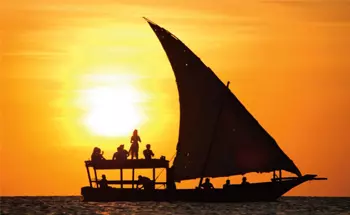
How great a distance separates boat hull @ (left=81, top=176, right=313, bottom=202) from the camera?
86.5 meters

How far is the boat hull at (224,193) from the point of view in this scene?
8650 cm

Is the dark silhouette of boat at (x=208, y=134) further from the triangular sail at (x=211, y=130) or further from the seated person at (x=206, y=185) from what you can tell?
the seated person at (x=206, y=185)

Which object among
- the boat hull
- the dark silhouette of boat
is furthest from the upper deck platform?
the boat hull

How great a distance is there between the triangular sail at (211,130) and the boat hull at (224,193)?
8.00 feet

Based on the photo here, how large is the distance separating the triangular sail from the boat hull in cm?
244

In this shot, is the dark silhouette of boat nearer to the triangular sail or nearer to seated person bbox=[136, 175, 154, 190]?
the triangular sail

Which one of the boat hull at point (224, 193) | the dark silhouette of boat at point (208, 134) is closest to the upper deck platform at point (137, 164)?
the dark silhouette of boat at point (208, 134)

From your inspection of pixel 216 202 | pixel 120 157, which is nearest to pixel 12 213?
pixel 120 157

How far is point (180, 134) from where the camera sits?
84375 millimetres

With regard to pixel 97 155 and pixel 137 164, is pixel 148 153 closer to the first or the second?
pixel 137 164

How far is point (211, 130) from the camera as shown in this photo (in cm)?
8494

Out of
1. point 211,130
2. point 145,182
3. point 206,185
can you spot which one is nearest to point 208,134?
point 211,130

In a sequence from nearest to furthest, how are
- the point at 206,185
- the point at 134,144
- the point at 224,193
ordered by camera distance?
1. the point at 134,144
2. the point at 224,193
3. the point at 206,185

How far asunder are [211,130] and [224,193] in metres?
5.22
